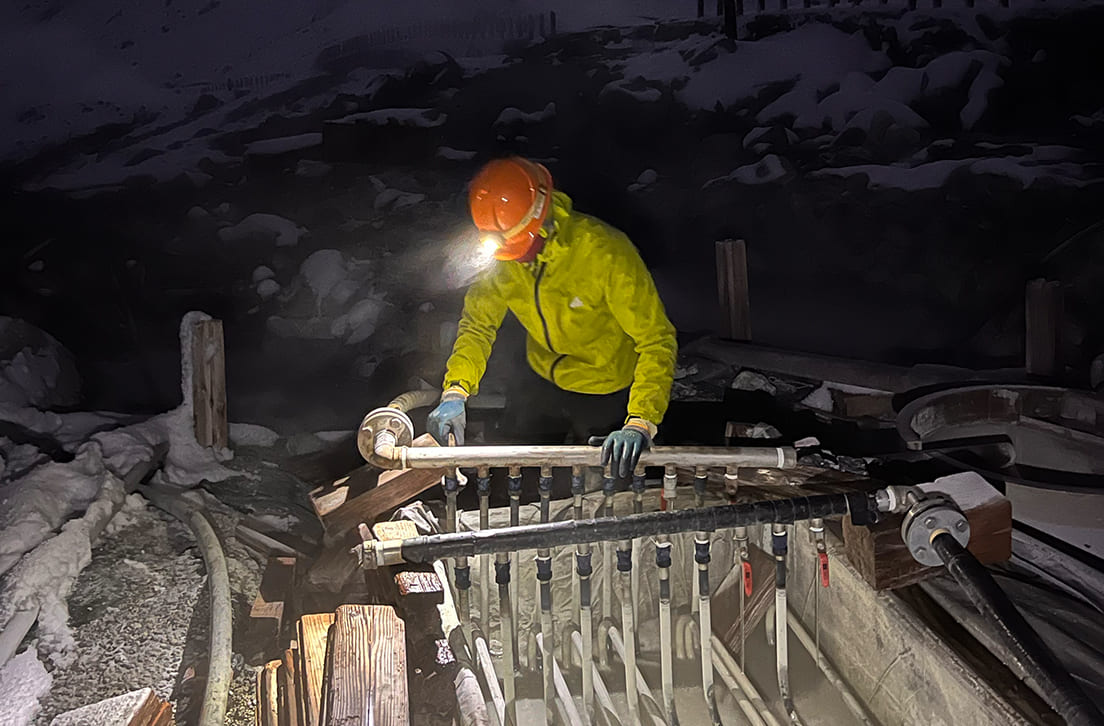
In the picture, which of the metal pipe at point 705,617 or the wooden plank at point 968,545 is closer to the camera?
the wooden plank at point 968,545

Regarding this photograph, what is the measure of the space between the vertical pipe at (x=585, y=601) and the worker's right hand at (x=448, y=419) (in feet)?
2.29

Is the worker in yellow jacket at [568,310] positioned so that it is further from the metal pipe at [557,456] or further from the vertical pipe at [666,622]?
the vertical pipe at [666,622]

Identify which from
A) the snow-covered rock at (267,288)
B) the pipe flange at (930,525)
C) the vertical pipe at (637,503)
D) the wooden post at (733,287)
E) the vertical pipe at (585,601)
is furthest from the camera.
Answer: the snow-covered rock at (267,288)

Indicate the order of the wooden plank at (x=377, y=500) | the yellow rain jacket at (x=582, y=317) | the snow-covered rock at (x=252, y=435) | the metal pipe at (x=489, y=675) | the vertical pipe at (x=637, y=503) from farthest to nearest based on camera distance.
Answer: the snow-covered rock at (x=252, y=435) < the wooden plank at (x=377, y=500) < the yellow rain jacket at (x=582, y=317) < the vertical pipe at (x=637, y=503) < the metal pipe at (x=489, y=675)

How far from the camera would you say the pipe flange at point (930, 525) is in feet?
6.54

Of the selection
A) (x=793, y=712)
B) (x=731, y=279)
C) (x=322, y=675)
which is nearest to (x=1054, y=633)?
(x=793, y=712)

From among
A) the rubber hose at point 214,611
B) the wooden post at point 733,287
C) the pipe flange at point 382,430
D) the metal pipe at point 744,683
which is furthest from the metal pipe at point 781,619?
the wooden post at point 733,287

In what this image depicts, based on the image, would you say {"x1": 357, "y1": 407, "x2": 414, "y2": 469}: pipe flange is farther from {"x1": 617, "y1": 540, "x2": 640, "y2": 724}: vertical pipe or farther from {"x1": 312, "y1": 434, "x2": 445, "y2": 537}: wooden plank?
{"x1": 617, "y1": 540, "x2": 640, "y2": 724}: vertical pipe

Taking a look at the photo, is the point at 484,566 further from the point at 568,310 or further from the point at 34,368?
the point at 34,368

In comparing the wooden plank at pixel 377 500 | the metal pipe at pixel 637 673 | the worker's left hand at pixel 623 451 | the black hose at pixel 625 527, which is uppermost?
the worker's left hand at pixel 623 451

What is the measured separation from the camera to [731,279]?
6.84 metres

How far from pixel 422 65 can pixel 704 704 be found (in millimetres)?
9309

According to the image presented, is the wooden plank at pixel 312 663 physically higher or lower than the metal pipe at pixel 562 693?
higher

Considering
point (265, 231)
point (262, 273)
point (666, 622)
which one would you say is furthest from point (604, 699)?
point (265, 231)
